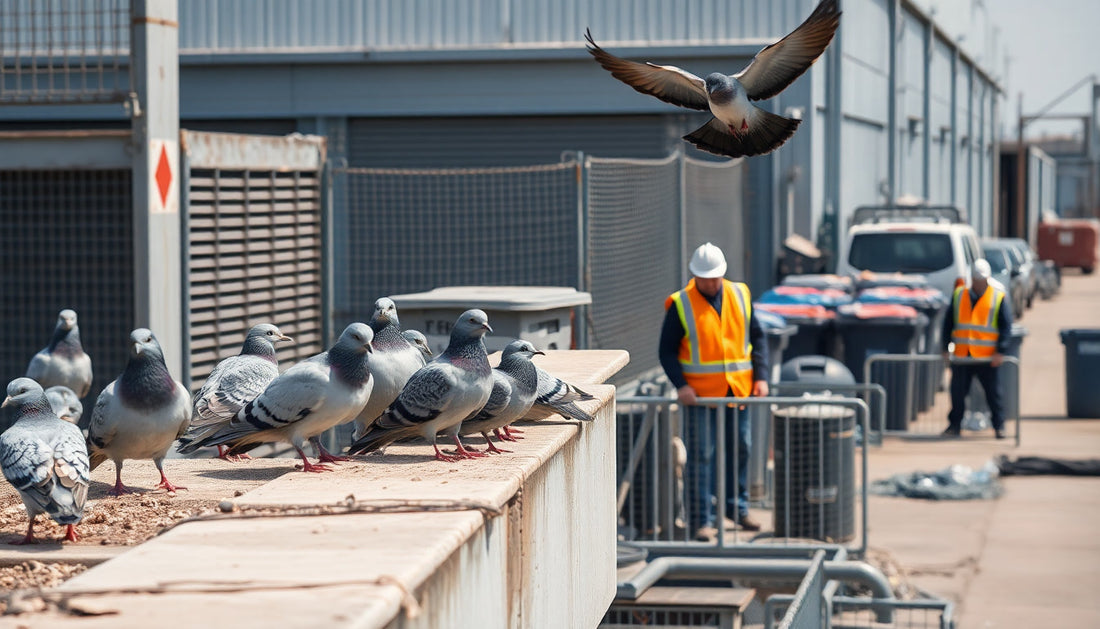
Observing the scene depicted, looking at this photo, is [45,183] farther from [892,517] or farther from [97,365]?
[892,517]

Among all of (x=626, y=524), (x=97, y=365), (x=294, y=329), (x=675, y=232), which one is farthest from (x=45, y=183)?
(x=675, y=232)

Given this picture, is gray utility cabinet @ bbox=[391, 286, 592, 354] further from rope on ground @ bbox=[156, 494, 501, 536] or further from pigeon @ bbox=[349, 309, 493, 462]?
rope on ground @ bbox=[156, 494, 501, 536]

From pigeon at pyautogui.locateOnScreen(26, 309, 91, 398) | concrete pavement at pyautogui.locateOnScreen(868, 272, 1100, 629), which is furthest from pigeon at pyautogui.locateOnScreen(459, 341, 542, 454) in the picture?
Result: concrete pavement at pyautogui.locateOnScreen(868, 272, 1100, 629)

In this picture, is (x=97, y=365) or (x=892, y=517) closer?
(x=97, y=365)

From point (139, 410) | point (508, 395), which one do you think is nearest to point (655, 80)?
point (508, 395)

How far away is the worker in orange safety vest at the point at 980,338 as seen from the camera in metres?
16.1

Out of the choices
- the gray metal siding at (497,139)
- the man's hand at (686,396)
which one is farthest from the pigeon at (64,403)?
the gray metal siding at (497,139)

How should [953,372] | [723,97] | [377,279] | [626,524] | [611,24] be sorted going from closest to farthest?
[723,97], [626,524], [953,372], [377,279], [611,24]

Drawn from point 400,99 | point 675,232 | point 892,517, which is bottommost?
point 892,517

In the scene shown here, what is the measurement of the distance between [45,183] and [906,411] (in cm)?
1028

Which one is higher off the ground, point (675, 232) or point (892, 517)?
point (675, 232)

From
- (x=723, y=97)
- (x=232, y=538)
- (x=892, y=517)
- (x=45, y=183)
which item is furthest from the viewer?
(x=892, y=517)

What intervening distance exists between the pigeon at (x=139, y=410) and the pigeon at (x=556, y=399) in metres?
1.17

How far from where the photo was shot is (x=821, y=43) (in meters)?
4.42
